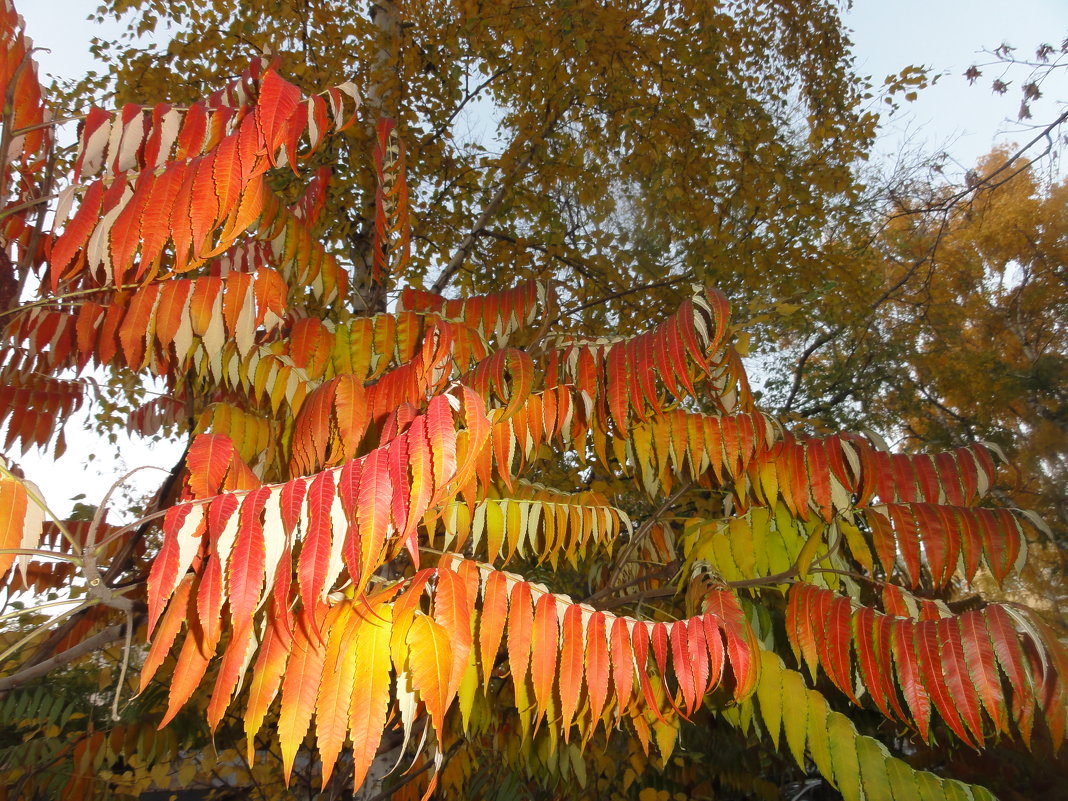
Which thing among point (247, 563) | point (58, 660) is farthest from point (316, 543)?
point (58, 660)

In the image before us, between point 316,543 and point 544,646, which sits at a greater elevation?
point 316,543

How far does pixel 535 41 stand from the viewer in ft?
13.0

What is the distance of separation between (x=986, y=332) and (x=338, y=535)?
8136mm

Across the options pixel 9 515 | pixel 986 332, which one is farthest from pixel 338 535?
pixel 986 332

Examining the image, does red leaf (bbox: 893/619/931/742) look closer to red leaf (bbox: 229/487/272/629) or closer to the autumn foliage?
the autumn foliage

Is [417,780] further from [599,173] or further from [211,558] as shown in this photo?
[599,173]

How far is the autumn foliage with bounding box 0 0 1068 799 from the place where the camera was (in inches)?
39.4

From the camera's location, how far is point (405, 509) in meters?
0.98

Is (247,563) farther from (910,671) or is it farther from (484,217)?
(484,217)

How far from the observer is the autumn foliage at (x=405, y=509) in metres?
1.00

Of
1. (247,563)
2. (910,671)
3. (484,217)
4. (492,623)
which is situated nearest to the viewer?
(247,563)

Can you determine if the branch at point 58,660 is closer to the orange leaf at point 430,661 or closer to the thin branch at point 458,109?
the orange leaf at point 430,661

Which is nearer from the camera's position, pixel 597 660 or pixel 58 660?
pixel 597 660

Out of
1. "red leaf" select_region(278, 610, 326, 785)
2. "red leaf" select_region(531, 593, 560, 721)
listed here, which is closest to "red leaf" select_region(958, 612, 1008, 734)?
"red leaf" select_region(531, 593, 560, 721)
